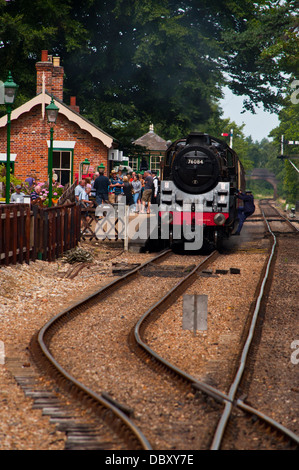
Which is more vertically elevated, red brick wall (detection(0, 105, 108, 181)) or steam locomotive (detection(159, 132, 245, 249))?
red brick wall (detection(0, 105, 108, 181))

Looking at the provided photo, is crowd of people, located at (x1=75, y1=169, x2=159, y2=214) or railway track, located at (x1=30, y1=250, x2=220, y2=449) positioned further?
crowd of people, located at (x1=75, y1=169, x2=159, y2=214)

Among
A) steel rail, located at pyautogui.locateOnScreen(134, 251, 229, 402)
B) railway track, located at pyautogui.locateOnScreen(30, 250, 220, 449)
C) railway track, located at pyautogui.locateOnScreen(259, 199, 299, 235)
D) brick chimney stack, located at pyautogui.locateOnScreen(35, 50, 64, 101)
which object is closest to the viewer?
Result: railway track, located at pyautogui.locateOnScreen(30, 250, 220, 449)

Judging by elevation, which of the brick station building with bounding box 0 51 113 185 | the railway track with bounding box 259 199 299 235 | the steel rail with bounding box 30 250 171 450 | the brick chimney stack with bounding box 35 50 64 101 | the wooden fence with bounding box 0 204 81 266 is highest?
the brick chimney stack with bounding box 35 50 64 101

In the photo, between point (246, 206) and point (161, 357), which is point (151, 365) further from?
point (246, 206)

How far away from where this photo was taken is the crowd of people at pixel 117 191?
20141 mm

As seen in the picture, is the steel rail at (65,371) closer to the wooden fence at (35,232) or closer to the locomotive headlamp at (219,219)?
the wooden fence at (35,232)

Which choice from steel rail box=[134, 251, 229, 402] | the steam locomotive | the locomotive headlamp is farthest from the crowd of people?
steel rail box=[134, 251, 229, 402]

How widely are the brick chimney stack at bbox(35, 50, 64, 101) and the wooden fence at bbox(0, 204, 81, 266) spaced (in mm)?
12594

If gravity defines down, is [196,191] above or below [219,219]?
above

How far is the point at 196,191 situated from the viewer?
55.8ft

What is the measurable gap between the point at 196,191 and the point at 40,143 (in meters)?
12.7

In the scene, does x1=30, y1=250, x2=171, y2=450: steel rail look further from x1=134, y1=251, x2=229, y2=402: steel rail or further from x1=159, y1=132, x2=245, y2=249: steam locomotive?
x1=159, y1=132, x2=245, y2=249: steam locomotive

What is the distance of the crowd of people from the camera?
66.1ft

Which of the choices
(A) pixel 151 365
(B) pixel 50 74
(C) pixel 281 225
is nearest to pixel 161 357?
(A) pixel 151 365
